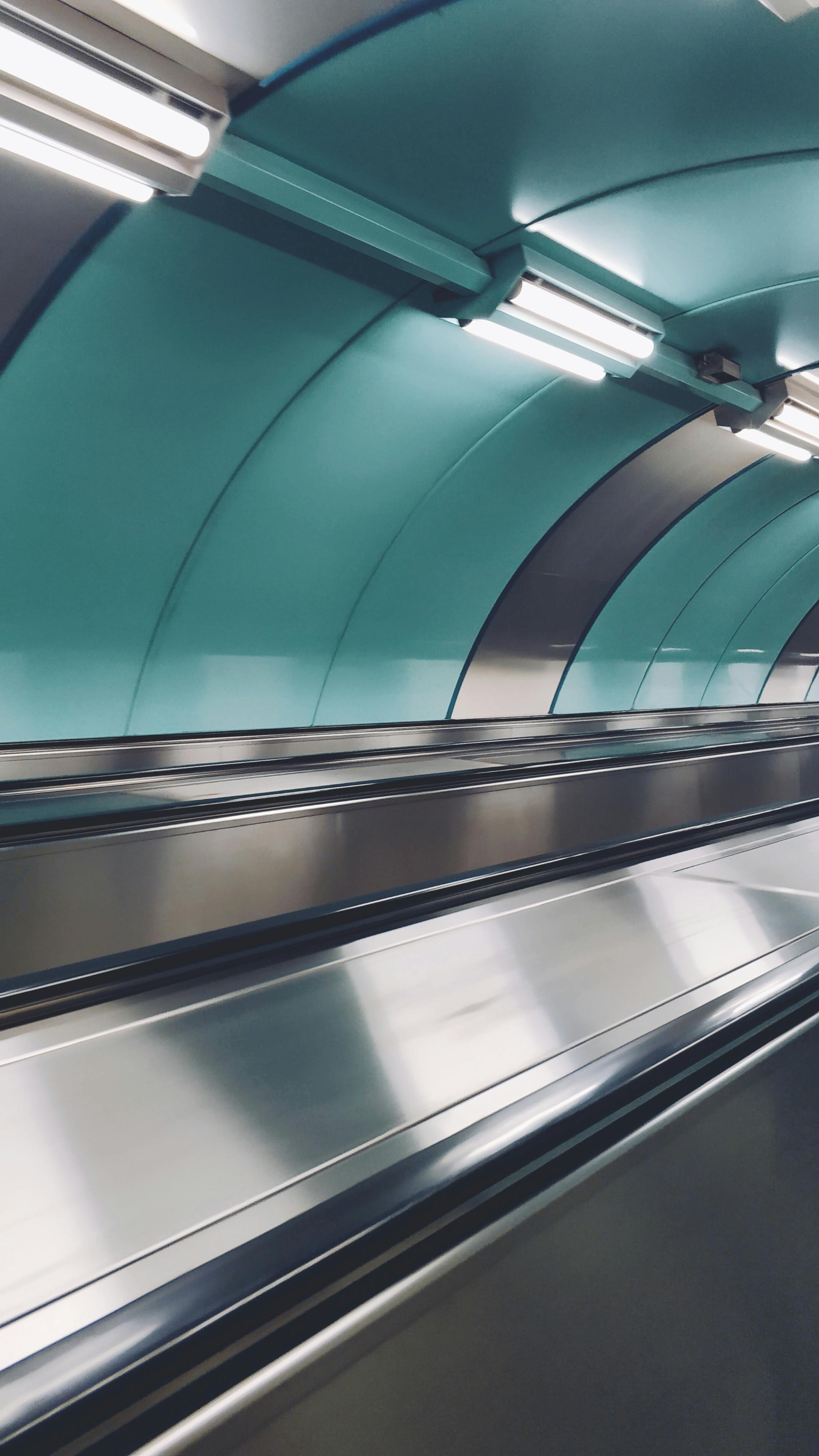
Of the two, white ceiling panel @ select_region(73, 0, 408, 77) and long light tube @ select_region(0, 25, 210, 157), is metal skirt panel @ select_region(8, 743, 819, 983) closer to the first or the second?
long light tube @ select_region(0, 25, 210, 157)

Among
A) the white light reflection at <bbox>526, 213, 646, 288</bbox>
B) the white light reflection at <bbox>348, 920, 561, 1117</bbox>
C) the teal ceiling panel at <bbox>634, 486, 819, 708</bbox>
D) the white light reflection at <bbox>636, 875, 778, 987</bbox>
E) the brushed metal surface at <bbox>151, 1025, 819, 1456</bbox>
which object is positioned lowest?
the brushed metal surface at <bbox>151, 1025, 819, 1456</bbox>

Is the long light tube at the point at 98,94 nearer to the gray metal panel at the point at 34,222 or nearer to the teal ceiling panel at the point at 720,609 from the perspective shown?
the gray metal panel at the point at 34,222

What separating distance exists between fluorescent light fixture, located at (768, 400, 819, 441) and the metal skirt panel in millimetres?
4177

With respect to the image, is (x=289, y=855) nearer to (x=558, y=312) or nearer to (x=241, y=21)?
(x=241, y=21)

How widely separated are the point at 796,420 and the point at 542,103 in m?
5.37

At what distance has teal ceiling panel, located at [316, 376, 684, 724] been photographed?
8.82 meters

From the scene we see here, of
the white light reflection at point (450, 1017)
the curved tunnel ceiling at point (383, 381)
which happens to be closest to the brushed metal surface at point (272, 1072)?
the white light reflection at point (450, 1017)

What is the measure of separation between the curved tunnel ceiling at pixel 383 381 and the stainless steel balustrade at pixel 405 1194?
13.9 ft

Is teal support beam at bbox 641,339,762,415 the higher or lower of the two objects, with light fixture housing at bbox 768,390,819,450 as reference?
higher

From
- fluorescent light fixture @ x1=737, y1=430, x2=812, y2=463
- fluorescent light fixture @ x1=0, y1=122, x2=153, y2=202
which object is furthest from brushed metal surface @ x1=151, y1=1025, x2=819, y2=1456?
fluorescent light fixture @ x1=737, y1=430, x2=812, y2=463

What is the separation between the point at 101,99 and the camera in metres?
3.40

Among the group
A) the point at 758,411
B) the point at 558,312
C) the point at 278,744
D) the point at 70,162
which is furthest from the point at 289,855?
the point at 758,411

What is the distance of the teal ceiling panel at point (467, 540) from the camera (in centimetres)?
882

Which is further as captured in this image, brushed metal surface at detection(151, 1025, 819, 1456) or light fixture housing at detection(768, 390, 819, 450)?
light fixture housing at detection(768, 390, 819, 450)
